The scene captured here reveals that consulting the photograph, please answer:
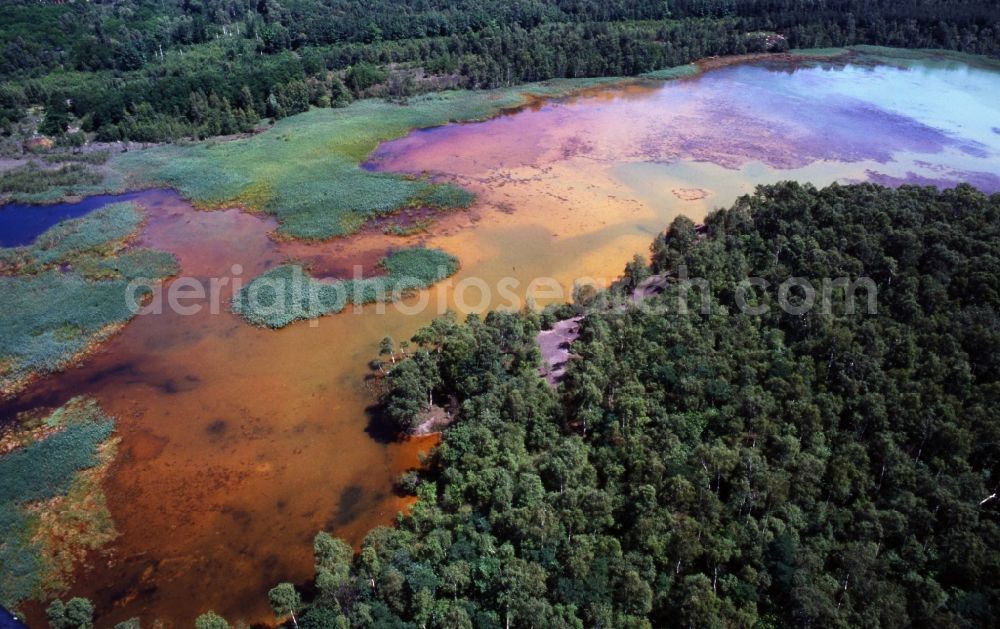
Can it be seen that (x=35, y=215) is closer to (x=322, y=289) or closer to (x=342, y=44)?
(x=322, y=289)

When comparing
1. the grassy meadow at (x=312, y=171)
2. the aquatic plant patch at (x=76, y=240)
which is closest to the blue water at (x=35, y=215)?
the aquatic plant patch at (x=76, y=240)

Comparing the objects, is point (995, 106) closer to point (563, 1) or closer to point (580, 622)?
point (563, 1)

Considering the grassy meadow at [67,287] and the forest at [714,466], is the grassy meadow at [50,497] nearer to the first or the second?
the grassy meadow at [67,287]

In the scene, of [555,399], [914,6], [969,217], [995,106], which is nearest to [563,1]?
[914,6]

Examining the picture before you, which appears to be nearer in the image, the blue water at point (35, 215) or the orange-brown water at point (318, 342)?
the orange-brown water at point (318, 342)

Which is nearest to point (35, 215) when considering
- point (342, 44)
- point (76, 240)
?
point (76, 240)

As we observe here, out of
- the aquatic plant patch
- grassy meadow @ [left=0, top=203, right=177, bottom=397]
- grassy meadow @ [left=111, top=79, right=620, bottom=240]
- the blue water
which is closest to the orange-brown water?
grassy meadow @ [left=0, top=203, right=177, bottom=397]
